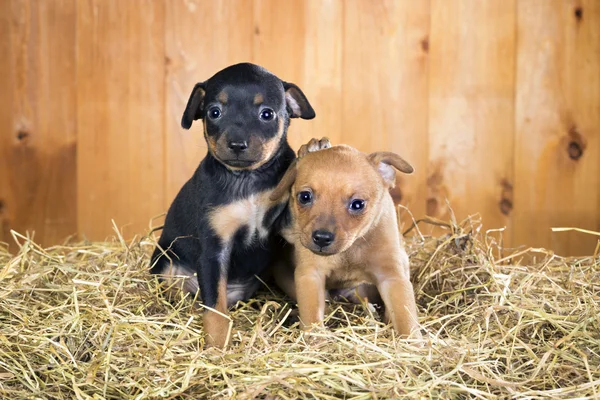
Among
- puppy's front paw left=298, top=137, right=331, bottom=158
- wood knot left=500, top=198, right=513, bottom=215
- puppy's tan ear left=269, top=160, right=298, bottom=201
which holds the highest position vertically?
puppy's front paw left=298, top=137, right=331, bottom=158

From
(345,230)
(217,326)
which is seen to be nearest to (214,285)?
(217,326)

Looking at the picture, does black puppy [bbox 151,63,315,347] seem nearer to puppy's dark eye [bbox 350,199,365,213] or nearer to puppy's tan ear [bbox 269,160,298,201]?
puppy's tan ear [bbox 269,160,298,201]

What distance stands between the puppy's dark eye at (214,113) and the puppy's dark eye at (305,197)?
0.51m

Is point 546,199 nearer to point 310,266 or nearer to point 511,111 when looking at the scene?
point 511,111

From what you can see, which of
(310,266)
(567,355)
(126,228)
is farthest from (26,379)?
(126,228)

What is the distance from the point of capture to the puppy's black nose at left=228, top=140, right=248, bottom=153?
324cm

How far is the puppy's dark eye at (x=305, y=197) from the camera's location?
3.31 metres

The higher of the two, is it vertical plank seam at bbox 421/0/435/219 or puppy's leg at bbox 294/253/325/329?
vertical plank seam at bbox 421/0/435/219

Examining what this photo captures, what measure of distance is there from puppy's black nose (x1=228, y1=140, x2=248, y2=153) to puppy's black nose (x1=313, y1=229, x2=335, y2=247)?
1.60ft

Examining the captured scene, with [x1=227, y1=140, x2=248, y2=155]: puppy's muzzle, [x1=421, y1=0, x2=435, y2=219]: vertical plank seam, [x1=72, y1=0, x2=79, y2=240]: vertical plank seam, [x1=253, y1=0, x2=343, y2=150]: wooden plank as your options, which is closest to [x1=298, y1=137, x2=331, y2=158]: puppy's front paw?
[x1=227, y1=140, x2=248, y2=155]: puppy's muzzle

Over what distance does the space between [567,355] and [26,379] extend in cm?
200

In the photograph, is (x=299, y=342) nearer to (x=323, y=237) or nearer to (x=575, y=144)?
(x=323, y=237)

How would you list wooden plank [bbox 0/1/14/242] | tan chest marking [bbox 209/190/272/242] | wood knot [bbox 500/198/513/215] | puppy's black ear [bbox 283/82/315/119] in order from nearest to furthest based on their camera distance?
tan chest marking [bbox 209/190/272/242]
puppy's black ear [bbox 283/82/315/119]
wooden plank [bbox 0/1/14/242]
wood knot [bbox 500/198/513/215]

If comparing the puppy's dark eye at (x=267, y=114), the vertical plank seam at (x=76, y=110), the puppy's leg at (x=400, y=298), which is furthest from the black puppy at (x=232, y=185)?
the vertical plank seam at (x=76, y=110)
